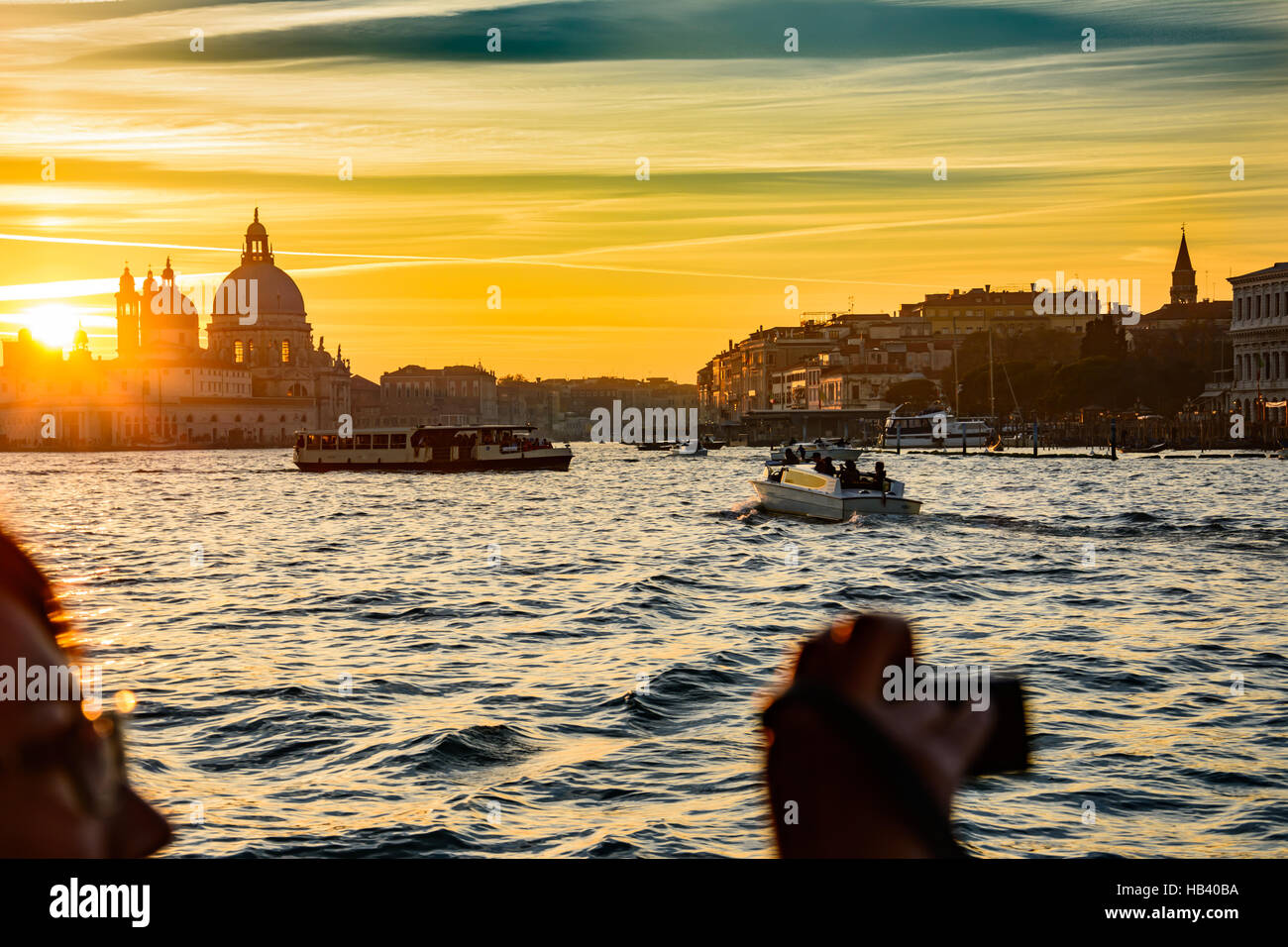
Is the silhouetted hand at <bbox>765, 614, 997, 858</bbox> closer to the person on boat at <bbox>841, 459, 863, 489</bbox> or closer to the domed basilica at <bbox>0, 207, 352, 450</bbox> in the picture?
the person on boat at <bbox>841, 459, 863, 489</bbox>

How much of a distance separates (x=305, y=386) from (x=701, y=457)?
72859 millimetres

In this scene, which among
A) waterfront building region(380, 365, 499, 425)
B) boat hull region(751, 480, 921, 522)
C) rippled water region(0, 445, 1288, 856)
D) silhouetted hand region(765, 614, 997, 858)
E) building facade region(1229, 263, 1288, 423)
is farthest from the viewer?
waterfront building region(380, 365, 499, 425)

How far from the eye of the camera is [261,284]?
167625mm

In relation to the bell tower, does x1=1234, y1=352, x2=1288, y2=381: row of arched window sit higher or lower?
lower

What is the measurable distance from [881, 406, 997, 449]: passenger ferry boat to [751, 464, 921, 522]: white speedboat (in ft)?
222

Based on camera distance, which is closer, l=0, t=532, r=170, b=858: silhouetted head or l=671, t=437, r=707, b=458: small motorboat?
l=0, t=532, r=170, b=858: silhouetted head

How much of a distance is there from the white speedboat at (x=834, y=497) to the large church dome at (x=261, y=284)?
143540 mm

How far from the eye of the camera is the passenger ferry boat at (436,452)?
79.4 metres

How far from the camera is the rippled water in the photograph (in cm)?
722

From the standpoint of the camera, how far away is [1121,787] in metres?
7.77

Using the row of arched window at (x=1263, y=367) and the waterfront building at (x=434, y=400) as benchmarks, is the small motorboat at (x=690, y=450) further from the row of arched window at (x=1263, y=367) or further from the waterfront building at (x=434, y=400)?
the waterfront building at (x=434, y=400)

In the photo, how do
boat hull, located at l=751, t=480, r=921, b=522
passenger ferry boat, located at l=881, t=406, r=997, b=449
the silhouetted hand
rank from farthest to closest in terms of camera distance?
1. passenger ferry boat, located at l=881, t=406, r=997, b=449
2. boat hull, located at l=751, t=480, r=921, b=522
3. the silhouetted hand

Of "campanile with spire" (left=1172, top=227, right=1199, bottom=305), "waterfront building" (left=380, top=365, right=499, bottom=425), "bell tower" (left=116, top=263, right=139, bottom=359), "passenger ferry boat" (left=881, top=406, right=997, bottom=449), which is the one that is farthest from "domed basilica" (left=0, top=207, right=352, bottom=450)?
"campanile with spire" (left=1172, top=227, right=1199, bottom=305)
